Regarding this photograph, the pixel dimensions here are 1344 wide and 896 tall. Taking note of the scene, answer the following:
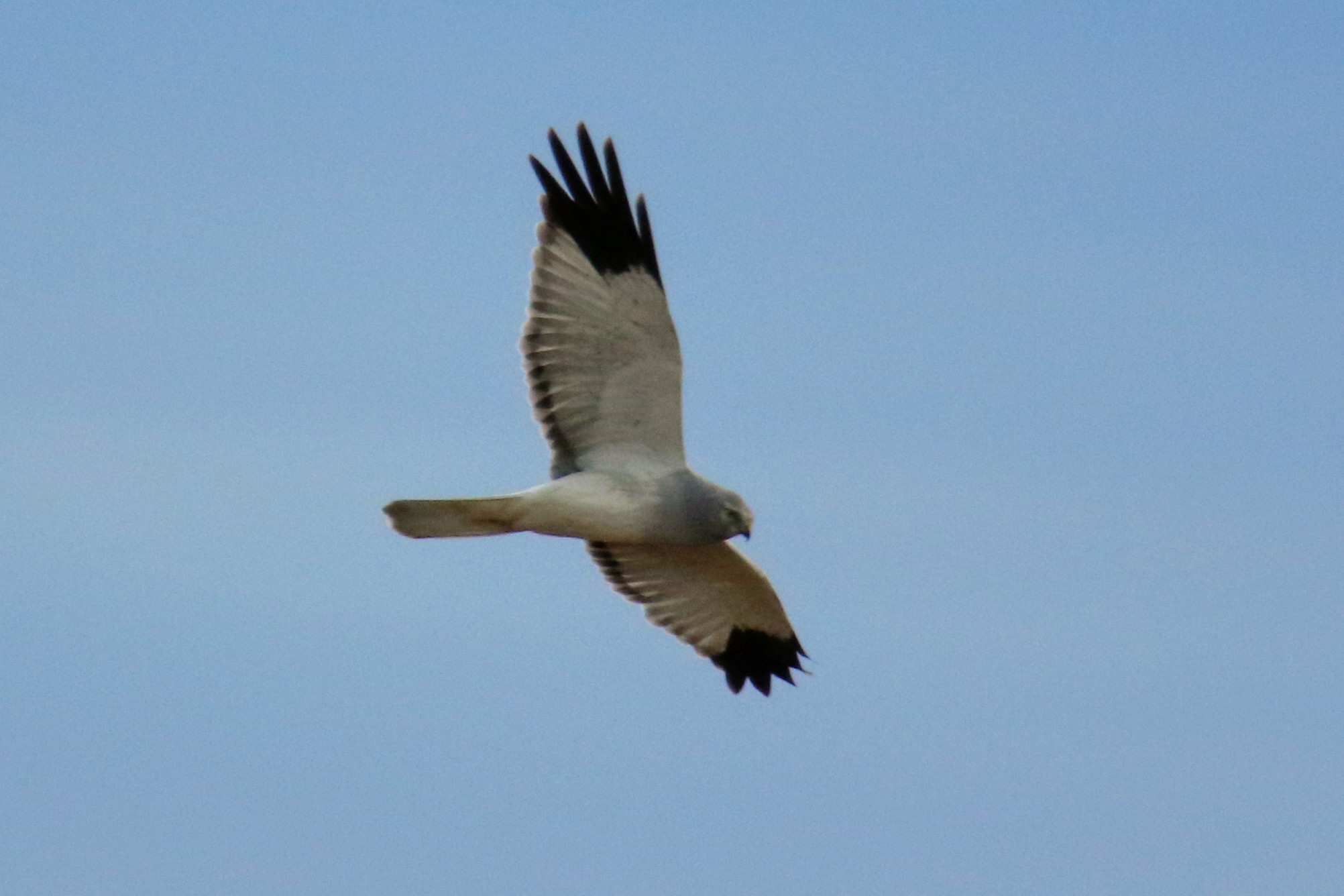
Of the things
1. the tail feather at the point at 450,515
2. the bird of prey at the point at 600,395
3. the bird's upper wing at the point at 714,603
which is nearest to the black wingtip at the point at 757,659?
the bird's upper wing at the point at 714,603

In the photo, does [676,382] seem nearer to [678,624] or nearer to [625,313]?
[625,313]

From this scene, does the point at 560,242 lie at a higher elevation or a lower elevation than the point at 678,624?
higher

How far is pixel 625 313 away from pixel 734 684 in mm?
3282

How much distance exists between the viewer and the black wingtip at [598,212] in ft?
36.0

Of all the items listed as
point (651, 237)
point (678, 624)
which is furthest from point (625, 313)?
Result: point (678, 624)

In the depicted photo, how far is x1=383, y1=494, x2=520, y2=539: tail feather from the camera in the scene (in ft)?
35.4

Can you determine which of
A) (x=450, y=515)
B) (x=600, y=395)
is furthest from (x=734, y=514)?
(x=450, y=515)

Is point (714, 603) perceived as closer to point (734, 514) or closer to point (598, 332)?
point (734, 514)

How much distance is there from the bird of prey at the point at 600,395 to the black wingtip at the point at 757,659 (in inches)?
73.9

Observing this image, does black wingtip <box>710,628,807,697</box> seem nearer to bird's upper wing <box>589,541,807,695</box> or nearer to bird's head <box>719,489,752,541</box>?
bird's upper wing <box>589,541,807,695</box>

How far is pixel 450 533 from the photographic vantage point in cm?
1095

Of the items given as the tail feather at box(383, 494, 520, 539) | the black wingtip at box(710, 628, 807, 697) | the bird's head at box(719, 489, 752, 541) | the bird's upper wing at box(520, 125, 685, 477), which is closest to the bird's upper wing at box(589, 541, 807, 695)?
the black wingtip at box(710, 628, 807, 697)

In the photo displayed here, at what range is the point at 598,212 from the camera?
36.4 ft

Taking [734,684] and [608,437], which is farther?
A: [734,684]
